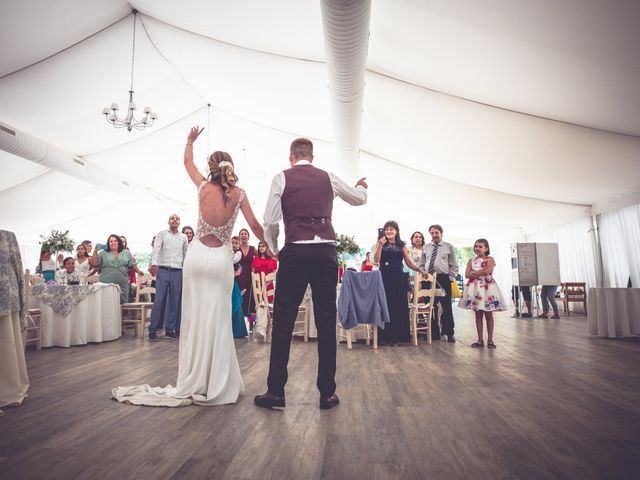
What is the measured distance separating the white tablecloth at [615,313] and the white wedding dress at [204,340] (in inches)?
220

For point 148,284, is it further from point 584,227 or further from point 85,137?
point 584,227

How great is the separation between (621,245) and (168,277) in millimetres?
9236

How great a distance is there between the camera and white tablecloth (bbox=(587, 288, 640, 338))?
593cm

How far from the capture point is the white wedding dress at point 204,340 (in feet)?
8.38

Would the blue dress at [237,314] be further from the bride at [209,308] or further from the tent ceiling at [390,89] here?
the tent ceiling at [390,89]

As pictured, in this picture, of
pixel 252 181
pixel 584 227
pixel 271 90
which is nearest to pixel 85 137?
pixel 271 90

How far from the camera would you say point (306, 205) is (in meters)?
2.44

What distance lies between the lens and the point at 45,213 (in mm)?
12148

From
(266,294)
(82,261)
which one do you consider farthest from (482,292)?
(82,261)

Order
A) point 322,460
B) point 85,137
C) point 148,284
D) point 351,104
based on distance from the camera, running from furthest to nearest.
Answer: point 85,137
point 148,284
point 351,104
point 322,460

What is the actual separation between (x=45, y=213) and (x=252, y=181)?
21.4 feet

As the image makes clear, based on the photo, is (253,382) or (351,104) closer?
(253,382)

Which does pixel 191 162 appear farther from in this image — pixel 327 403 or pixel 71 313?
pixel 71 313

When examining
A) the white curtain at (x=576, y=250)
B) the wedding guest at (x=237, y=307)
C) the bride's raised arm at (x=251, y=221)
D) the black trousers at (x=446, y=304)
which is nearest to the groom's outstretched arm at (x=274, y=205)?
the bride's raised arm at (x=251, y=221)
